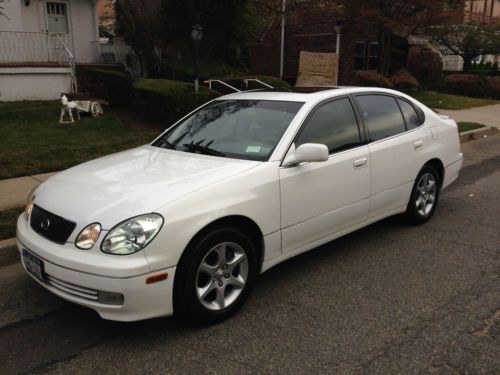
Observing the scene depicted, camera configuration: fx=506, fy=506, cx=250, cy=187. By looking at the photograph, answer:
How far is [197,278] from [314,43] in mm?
19545

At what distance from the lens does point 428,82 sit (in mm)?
21797

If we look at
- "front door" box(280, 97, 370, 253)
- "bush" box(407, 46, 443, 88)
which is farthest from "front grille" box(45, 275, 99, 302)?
"bush" box(407, 46, 443, 88)

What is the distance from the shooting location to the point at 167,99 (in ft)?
34.1

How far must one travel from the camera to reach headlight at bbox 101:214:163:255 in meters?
2.99

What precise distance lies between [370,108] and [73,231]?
9.76 ft

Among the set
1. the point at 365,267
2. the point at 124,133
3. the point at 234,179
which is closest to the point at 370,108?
the point at 365,267

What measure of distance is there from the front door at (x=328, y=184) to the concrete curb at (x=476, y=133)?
7.69m

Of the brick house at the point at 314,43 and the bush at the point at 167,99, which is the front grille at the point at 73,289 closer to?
the bush at the point at 167,99

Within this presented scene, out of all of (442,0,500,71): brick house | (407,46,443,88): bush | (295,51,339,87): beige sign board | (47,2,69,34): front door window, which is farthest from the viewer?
(442,0,500,71): brick house

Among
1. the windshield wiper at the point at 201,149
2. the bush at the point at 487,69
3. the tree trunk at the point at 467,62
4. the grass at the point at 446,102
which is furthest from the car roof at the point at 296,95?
the tree trunk at the point at 467,62

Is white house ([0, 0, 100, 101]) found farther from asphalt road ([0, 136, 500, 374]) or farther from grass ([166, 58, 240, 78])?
asphalt road ([0, 136, 500, 374])

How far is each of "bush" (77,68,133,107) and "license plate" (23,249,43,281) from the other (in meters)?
9.91

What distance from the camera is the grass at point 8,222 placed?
4.73 metres

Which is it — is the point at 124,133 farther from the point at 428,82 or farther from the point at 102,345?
the point at 428,82
